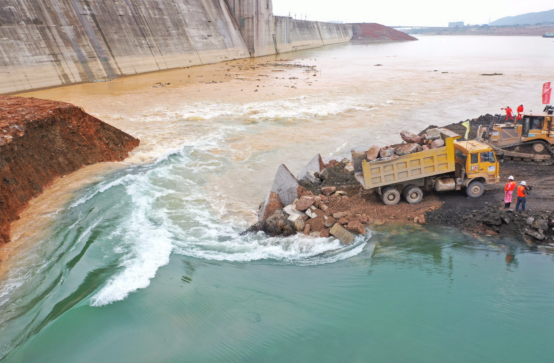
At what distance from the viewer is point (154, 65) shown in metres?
40.2

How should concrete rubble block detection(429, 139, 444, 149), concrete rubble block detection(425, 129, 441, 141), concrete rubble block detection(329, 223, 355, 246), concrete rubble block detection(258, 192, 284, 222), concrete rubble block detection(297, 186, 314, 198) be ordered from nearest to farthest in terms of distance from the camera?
concrete rubble block detection(329, 223, 355, 246)
concrete rubble block detection(429, 139, 444, 149)
concrete rubble block detection(258, 192, 284, 222)
concrete rubble block detection(425, 129, 441, 141)
concrete rubble block detection(297, 186, 314, 198)

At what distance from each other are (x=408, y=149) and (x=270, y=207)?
4533 millimetres

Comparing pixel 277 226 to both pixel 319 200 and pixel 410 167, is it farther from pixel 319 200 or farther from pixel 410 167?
pixel 410 167

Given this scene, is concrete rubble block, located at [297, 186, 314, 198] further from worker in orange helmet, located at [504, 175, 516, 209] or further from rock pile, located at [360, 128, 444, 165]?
worker in orange helmet, located at [504, 175, 516, 209]

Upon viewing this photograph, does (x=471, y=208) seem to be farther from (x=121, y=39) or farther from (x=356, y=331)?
(x=121, y=39)

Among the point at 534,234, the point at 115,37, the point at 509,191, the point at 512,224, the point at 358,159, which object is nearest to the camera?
the point at 534,234

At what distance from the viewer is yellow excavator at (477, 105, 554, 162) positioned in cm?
1380

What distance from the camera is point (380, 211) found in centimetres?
1066

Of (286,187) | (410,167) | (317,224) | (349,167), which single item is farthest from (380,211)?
(286,187)

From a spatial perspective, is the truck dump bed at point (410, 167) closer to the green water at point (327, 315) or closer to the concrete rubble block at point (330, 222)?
the concrete rubble block at point (330, 222)

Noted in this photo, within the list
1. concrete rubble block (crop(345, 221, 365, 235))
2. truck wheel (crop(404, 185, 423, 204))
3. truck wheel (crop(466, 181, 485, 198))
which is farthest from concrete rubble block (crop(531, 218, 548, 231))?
concrete rubble block (crop(345, 221, 365, 235))

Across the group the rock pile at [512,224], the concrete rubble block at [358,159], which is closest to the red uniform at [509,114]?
the rock pile at [512,224]

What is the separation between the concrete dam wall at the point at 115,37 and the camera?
28.3 metres

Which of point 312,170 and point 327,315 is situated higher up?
point 312,170
